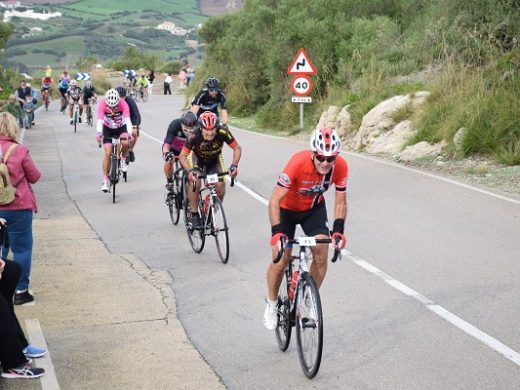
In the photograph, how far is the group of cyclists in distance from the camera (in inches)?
272

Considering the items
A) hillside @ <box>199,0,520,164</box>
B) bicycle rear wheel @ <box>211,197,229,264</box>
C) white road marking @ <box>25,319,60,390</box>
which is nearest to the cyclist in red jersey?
white road marking @ <box>25,319,60,390</box>

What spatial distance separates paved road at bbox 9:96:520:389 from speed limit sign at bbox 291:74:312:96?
9560 mm

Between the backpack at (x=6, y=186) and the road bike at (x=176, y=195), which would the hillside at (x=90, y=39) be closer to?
the road bike at (x=176, y=195)

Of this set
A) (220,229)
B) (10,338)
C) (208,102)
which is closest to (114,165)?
(208,102)

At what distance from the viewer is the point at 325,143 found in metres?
6.70

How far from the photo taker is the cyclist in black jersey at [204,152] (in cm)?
1115

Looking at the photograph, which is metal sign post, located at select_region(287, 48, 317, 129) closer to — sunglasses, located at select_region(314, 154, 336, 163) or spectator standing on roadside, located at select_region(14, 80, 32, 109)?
spectator standing on roadside, located at select_region(14, 80, 32, 109)

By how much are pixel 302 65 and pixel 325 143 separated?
63.5ft

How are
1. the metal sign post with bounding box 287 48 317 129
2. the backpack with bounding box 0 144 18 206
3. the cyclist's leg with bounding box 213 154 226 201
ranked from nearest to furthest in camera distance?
1. the backpack with bounding box 0 144 18 206
2. the cyclist's leg with bounding box 213 154 226 201
3. the metal sign post with bounding box 287 48 317 129

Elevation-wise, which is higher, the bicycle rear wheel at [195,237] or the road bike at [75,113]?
the bicycle rear wheel at [195,237]

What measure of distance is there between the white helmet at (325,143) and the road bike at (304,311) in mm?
657

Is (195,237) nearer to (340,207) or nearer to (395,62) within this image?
(340,207)

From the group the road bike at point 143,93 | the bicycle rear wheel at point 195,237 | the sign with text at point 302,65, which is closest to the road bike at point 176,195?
the bicycle rear wheel at point 195,237

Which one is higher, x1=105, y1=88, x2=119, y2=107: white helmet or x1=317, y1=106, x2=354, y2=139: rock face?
x1=105, y1=88, x2=119, y2=107: white helmet
